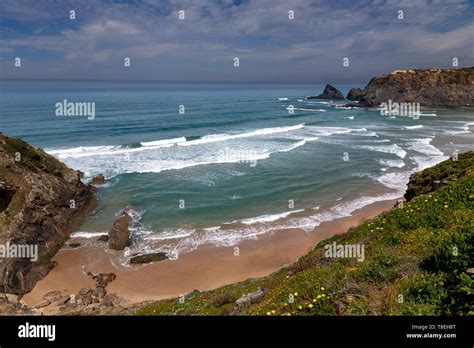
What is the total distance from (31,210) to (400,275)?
21.7 metres

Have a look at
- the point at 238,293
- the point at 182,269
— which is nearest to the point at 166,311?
the point at 238,293

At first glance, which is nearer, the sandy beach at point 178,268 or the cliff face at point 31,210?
Answer: the sandy beach at point 178,268

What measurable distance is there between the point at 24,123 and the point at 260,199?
201ft

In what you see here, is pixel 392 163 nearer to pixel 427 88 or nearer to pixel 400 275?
pixel 400 275

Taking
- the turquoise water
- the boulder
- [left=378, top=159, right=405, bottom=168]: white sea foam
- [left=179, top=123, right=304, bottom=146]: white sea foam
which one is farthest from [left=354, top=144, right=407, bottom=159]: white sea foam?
the boulder

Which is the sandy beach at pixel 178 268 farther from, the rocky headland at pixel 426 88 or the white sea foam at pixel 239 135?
the rocky headland at pixel 426 88

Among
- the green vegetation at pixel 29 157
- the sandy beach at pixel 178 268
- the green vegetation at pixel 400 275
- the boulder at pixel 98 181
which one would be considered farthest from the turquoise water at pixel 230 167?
the green vegetation at pixel 400 275

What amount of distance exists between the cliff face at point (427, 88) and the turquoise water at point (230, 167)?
122 ft

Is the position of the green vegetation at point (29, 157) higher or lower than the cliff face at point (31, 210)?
higher

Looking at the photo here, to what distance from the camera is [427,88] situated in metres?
98.0

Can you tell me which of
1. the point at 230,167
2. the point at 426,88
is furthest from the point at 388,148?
the point at 426,88

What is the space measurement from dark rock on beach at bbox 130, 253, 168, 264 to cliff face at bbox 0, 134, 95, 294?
16.8 feet

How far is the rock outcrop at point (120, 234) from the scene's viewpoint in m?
19.7
